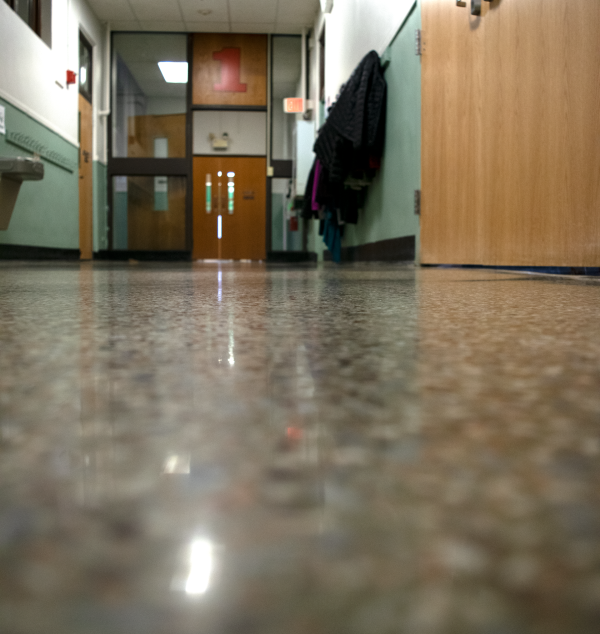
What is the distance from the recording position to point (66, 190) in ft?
19.5

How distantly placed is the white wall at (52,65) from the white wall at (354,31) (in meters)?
2.39

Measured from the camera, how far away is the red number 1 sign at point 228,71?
285 inches

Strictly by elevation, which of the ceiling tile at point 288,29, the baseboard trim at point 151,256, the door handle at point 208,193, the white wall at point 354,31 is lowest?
the baseboard trim at point 151,256

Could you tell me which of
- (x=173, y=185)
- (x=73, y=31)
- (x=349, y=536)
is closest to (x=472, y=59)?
(x=349, y=536)

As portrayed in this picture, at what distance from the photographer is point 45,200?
544 cm

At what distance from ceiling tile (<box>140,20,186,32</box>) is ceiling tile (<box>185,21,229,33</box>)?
8cm

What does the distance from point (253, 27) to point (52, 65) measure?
2.47 meters

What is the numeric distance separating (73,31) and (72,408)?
22.4ft

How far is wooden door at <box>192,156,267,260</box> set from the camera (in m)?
7.37

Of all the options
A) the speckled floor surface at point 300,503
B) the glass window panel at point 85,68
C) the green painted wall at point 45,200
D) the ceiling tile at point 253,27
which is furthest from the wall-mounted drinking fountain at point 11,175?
the speckled floor surface at point 300,503

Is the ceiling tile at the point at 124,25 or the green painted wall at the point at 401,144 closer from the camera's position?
the green painted wall at the point at 401,144

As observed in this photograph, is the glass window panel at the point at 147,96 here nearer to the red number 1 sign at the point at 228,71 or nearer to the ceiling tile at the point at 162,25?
the ceiling tile at the point at 162,25

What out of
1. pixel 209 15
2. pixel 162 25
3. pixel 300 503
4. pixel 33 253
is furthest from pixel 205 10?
pixel 300 503

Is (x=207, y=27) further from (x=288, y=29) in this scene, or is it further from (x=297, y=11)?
(x=297, y=11)
